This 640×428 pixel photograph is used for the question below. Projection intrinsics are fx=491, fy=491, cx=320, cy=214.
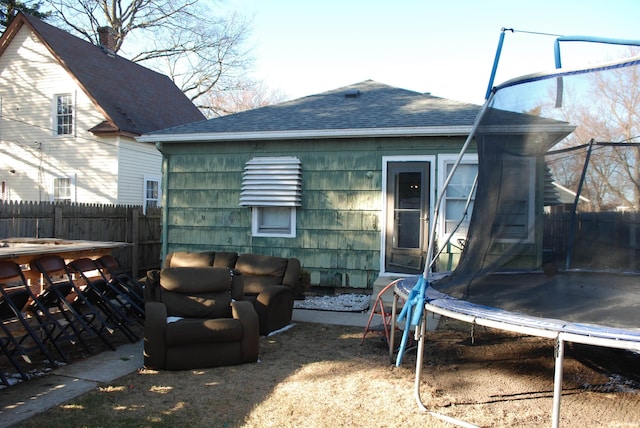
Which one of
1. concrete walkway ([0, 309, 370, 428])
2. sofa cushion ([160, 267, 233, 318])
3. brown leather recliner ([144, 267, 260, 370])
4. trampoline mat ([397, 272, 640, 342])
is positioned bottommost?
concrete walkway ([0, 309, 370, 428])

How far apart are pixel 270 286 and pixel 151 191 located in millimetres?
9997

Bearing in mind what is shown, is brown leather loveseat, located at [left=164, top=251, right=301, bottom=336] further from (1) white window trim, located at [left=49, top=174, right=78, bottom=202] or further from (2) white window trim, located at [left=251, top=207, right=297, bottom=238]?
(1) white window trim, located at [left=49, top=174, right=78, bottom=202]

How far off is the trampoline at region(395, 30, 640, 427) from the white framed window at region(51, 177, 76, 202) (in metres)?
12.2

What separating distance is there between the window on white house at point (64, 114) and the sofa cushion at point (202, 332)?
11.9 meters

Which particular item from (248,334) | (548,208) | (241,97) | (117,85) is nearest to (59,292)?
(248,334)

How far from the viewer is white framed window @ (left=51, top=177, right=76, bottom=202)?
13969mm

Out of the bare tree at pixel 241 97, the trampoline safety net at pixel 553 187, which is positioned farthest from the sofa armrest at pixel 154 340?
the bare tree at pixel 241 97

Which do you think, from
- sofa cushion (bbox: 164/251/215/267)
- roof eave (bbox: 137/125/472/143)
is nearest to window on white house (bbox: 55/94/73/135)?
roof eave (bbox: 137/125/472/143)

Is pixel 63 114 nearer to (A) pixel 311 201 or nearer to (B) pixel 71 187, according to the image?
(B) pixel 71 187

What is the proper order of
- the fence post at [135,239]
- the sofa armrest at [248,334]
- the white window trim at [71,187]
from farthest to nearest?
the white window trim at [71,187], the fence post at [135,239], the sofa armrest at [248,334]

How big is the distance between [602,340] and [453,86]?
19096 mm

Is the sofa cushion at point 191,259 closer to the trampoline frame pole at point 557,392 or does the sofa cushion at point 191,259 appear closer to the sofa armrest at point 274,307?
the sofa armrest at point 274,307

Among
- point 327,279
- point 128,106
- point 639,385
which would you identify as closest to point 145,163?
point 128,106

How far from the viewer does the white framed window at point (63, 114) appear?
555 inches
